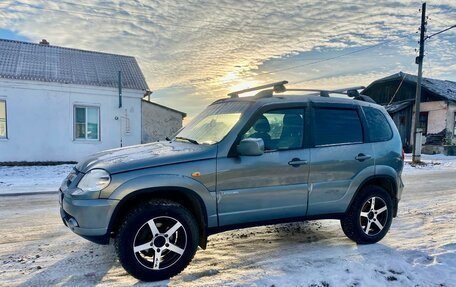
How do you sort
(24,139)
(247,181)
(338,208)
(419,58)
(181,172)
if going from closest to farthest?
(181,172), (247,181), (338,208), (24,139), (419,58)

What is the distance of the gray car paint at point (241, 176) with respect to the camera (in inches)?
142

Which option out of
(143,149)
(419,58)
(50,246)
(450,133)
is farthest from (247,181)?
(450,133)

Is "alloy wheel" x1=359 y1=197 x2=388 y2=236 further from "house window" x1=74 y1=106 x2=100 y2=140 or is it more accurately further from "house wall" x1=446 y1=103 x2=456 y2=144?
"house wall" x1=446 y1=103 x2=456 y2=144

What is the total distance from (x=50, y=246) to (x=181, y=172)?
2.46 m

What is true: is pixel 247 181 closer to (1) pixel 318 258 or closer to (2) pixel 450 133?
(1) pixel 318 258

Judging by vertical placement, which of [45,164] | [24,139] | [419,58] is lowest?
[45,164]

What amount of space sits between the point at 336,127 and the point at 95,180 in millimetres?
3139

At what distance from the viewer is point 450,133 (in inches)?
1059

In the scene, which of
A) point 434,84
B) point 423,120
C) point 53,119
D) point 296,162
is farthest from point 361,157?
point 434,84

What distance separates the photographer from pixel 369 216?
496 centimetres

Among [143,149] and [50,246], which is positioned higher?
[143,149]

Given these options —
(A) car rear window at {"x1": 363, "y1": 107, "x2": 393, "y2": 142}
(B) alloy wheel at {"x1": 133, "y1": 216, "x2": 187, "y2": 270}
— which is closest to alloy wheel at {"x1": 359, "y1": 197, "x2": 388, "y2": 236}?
(A) car rear window at {"x1": 363, "y1": 107, "x2": 393, "y2": 142}

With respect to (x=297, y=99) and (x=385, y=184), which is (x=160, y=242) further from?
(x=385, y=184)

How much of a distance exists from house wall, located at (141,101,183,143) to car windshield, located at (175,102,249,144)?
1370 cm
